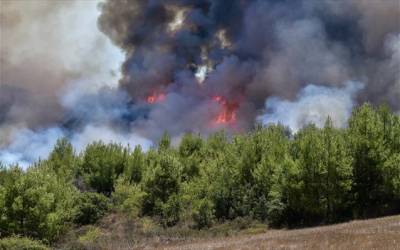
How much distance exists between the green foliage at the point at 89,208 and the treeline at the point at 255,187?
175mm

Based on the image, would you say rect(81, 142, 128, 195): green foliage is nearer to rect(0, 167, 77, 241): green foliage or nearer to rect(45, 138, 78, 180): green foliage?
rect(45, 138, 78, 180): green foliage

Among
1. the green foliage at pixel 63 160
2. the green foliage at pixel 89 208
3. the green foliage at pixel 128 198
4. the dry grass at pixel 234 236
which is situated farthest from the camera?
the green foliage at pixel 63 160

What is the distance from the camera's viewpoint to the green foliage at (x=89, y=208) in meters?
96.7

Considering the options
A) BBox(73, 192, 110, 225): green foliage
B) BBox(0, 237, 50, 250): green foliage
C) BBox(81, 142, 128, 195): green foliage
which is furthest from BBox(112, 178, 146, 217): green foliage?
BBox(0, 237, 50, 250): green foliage

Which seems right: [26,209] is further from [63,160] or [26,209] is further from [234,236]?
[63,160]

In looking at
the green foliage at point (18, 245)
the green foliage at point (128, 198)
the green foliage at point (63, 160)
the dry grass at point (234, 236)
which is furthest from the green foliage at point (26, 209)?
the green foliage at point (63, 160)

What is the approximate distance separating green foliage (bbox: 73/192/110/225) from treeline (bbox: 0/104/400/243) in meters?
0.18

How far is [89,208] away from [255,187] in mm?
31420

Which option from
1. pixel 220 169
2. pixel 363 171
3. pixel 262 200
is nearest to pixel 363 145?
pixel 363 171

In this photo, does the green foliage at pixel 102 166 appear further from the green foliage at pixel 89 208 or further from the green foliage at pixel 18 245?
the green foliage at pixel 18 245

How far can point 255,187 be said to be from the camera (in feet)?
275

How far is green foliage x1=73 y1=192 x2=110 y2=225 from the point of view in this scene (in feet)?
317

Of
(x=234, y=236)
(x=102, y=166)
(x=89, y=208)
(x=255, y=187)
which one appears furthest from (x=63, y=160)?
(x=234, y=236)

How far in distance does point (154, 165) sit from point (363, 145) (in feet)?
128
